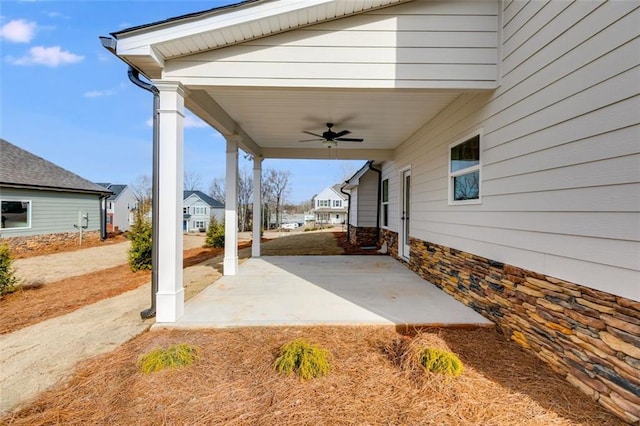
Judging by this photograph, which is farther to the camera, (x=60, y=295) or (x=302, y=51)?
(x=60, y=295)

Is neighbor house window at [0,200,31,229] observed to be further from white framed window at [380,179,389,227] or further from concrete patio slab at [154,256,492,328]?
white framed window at [380,179,389,227]

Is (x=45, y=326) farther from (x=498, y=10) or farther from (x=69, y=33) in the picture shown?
(x=498, y=10)

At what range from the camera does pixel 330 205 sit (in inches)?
1511

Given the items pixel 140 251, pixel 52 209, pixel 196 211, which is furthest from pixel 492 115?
pixel 196 211

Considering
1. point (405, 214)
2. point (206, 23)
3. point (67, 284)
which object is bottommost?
point (67, 284)

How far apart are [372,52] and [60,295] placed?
21.2 ft

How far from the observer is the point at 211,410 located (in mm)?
1999

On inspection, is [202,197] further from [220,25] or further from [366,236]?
[220,25]

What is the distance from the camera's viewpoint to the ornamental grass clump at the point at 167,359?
245cm

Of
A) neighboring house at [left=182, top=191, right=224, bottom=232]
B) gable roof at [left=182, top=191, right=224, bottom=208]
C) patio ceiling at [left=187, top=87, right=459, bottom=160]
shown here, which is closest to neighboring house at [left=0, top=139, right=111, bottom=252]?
patio ceiling at [left=187, top=87, right=459, bottom=160]

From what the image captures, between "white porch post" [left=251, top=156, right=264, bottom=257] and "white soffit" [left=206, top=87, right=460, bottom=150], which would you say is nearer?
"white soffit" [left=206, top=87, right=460, bottom=150]

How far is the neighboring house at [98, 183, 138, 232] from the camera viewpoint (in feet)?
72.1

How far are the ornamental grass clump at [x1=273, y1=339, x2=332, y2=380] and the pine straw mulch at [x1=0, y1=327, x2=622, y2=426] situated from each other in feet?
0.21

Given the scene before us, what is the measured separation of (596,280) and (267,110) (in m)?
4.88
